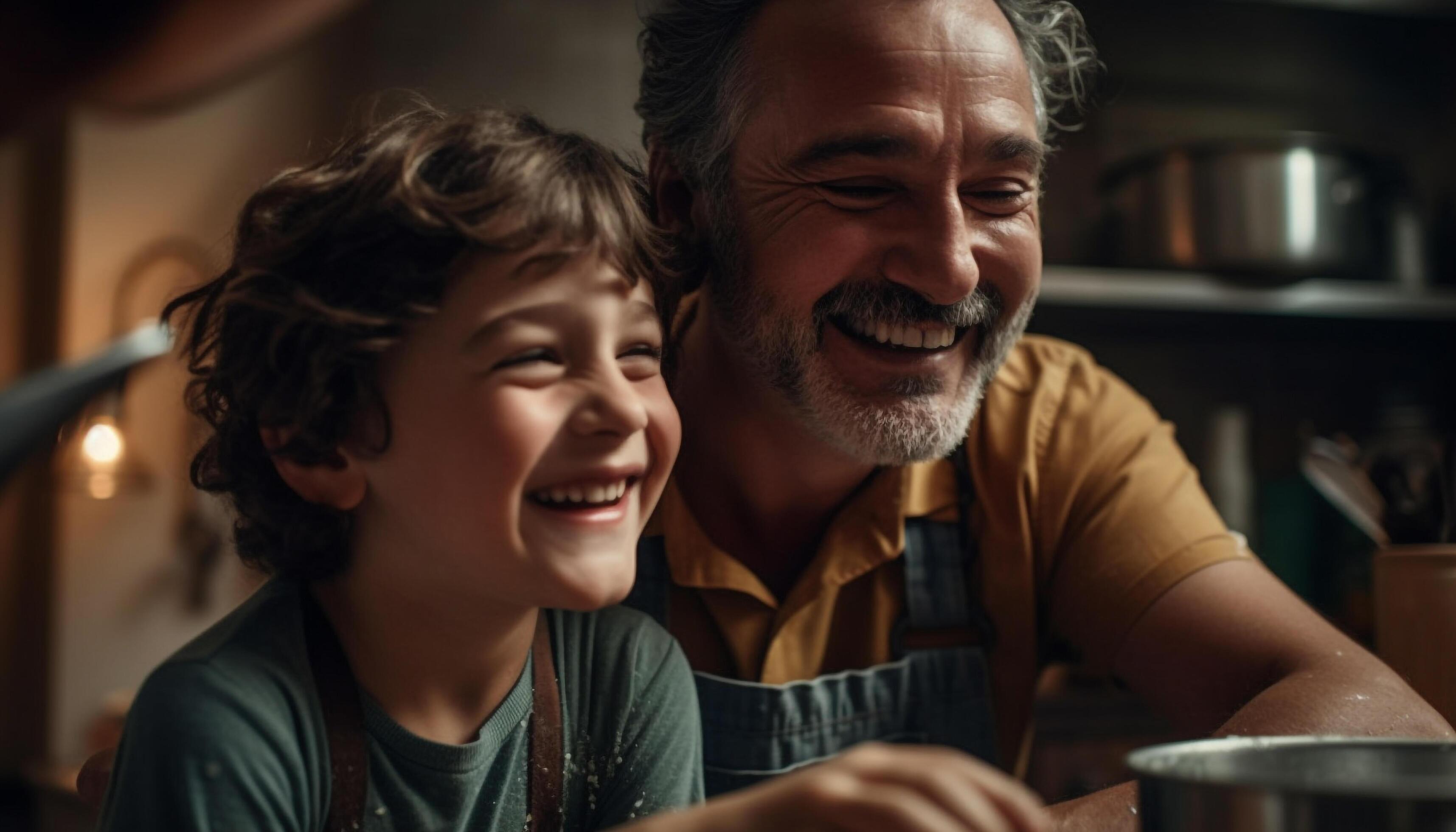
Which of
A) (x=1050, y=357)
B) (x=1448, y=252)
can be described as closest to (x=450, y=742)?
(x=1050, y=357)

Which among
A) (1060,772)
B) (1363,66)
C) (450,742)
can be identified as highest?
(1363,66)

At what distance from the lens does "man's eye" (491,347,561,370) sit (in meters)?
0.73

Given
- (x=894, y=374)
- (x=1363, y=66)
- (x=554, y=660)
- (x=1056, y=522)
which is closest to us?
(x=554, y=660)

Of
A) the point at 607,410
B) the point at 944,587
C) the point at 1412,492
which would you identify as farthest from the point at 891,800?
the point at 1412,492

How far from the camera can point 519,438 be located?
710 mm

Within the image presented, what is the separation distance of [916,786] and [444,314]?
1.31 feet

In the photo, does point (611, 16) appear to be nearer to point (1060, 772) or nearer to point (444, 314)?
point (1060, 772)

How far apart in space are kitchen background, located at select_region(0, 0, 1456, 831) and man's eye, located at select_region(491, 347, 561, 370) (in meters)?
1.46

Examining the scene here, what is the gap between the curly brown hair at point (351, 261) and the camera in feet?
2.44

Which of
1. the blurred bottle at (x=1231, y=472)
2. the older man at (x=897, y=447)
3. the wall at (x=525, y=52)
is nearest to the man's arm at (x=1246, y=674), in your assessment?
the older man at (x=897, y=447)

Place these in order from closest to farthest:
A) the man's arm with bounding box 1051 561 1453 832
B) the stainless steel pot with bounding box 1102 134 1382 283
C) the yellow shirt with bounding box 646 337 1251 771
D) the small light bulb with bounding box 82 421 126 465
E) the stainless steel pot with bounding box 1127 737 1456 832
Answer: the stainless steel pot with bounding box 1127 737 1456 832, the man's arm with bounding box 1051 561 1453 832, the yellow shirt with bounding box 646 337 1251 771, the stainless steel pot with bounding box 1102 134 1382 283, the small light bulb with bounding box 82 421 126 465

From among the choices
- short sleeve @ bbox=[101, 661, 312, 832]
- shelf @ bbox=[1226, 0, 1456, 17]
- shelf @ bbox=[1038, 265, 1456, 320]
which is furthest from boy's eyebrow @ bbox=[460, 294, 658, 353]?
shelf @ bbox=[1226, 0, 1456, 17]

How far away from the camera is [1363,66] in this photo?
103 inches

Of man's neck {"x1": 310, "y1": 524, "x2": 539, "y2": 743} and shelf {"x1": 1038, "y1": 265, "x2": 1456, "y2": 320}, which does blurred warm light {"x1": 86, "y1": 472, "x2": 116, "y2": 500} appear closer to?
shelf {"x1": 1038, "y1": 265, "x2": 1456, "y2": 320}
